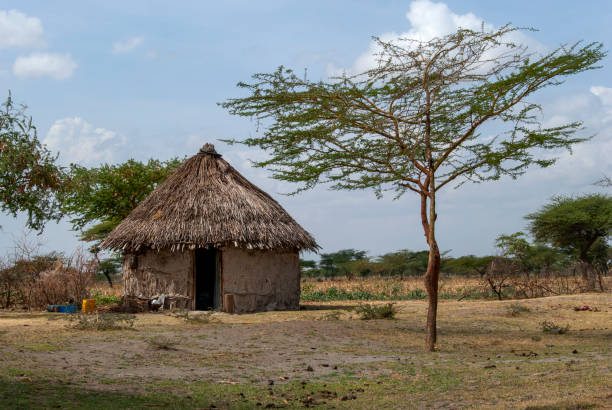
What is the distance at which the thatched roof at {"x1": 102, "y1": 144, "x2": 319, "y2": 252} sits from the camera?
1523 cm

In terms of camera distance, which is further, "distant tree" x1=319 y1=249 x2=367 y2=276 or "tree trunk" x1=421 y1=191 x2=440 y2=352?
"distant tree" x1=319 y1=249 x2=367 y2=276

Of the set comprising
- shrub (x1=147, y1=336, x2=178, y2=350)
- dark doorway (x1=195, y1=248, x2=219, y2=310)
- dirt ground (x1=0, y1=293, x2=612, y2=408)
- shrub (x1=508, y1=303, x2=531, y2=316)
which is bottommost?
dirt ground (x1=0, y1=293, x2=612, y2=408)

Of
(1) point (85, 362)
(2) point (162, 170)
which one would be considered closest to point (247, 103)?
(1) point (85, 362)

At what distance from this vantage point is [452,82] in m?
9.87

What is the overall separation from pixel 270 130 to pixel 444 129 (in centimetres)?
278

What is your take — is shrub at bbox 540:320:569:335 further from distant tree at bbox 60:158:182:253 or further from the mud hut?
distant tree at bbox 60:158:182:253

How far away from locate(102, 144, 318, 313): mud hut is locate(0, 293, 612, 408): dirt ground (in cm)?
284

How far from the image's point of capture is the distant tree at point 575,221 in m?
27.9

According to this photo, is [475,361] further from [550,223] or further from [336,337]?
[550,223]

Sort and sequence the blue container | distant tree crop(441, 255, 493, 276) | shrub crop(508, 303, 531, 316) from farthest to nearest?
distant tree crop(441, 255, 493, 276), the blue container, shrub crop(508, 303, 531, 316)

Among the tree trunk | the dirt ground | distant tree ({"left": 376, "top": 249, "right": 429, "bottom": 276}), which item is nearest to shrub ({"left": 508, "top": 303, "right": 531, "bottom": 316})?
the dirt ground

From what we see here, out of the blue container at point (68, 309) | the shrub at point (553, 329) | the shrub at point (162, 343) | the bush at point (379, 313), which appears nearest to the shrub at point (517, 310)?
the shrub at point (553, 329)

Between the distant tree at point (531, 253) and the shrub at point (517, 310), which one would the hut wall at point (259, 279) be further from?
the distant tree at point (531, 253)

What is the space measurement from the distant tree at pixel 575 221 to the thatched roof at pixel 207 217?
1600 cm
